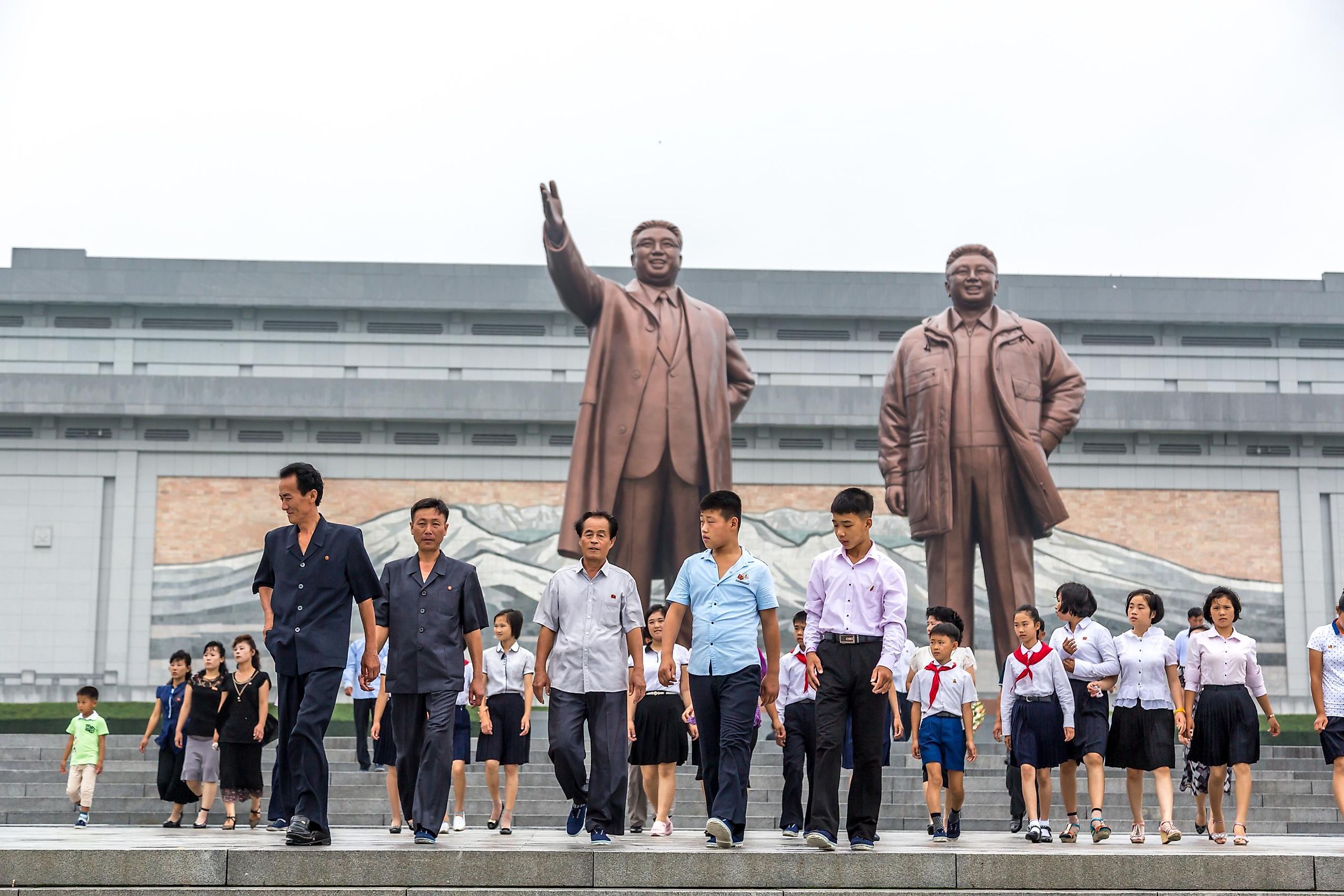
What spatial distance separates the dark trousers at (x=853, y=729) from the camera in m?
6.27

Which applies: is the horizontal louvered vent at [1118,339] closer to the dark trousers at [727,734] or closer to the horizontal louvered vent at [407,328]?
the horizontal louvered vent at [407,328]

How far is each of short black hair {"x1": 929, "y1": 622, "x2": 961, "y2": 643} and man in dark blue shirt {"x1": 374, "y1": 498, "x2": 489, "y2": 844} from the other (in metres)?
3.35

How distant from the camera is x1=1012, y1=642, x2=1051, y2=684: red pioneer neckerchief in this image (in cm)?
852

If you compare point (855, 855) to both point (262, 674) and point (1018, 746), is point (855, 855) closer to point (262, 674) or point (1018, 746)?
point (1018, 746)

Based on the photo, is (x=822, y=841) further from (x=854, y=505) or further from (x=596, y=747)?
(x=854, y=505)

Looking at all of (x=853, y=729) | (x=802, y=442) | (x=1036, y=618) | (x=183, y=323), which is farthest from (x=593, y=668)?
(x=183, y=323)

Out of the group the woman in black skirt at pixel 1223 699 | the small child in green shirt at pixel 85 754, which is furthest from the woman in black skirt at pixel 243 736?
the woman in black skirt at pixel 1223 699

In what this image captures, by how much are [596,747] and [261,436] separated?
2268 centimetres

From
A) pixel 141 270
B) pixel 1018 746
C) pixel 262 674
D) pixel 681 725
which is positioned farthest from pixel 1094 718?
pixel 141 270

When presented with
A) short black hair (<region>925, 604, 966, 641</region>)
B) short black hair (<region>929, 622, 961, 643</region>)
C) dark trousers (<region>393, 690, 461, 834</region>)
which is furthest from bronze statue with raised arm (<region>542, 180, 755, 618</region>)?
dark trousers (<region>393, 690, 461, 834</region>)

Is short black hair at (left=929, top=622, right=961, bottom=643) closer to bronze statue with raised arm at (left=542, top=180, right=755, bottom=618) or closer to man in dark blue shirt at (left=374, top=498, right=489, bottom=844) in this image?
man in dark blue shirt at (left=374, top=498, right=489, bottom=844)

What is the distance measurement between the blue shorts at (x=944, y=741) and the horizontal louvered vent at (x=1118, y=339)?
24815mm

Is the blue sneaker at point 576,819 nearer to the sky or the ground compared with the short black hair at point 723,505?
nearer to the ground

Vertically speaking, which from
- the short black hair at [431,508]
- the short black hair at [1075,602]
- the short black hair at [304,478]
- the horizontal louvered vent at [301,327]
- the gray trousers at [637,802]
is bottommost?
the gray trousers at [637,802]
